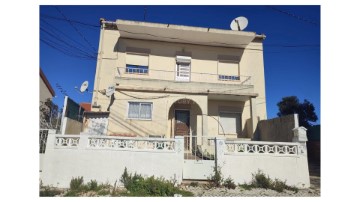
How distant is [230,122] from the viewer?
34.8 ft

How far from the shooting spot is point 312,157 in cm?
947

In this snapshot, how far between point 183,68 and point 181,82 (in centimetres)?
154

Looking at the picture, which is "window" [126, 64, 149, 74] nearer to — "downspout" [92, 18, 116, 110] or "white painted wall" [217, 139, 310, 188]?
"downspout" [92, 18, 116, 110]

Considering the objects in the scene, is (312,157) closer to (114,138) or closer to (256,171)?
(256,171)

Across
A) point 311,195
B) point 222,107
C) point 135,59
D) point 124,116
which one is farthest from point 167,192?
point 135,59

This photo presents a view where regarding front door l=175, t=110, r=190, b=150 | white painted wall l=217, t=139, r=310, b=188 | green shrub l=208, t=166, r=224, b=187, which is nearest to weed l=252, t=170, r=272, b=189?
white painted wall l=217, t=139, r=310, b=188

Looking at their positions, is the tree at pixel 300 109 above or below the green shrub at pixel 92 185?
above

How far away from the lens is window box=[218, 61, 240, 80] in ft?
35.9

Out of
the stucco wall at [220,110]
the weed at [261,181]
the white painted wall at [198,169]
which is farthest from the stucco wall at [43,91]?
Result: the weed at [261,181]

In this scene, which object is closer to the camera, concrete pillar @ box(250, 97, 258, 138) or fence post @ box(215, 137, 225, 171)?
fence post @ box(215, 137, 225, 171)

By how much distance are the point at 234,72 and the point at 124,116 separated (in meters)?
6.15

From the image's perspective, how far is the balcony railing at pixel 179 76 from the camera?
1017cm

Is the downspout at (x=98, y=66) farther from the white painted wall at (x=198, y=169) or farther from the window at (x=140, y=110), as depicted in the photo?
the white painted wall at (x=198, y=169)

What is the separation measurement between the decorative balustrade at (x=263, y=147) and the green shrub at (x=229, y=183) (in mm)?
760
